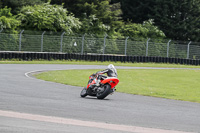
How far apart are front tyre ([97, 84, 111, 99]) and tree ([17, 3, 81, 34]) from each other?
83.3ft

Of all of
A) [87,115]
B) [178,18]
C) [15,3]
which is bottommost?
[87,115]

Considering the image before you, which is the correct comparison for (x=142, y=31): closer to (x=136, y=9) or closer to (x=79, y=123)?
(x=136, y=9)

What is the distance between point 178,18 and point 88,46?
21.8 meters

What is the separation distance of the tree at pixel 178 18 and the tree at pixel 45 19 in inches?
697

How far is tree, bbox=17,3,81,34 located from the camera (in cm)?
3828

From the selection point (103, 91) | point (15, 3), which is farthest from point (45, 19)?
point (103, 91)

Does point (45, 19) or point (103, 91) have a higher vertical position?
point (45, 19)

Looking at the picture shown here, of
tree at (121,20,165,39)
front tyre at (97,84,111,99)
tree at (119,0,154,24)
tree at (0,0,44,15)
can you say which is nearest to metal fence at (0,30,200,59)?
tree at (121,20,165,39)

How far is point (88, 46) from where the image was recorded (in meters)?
37.3

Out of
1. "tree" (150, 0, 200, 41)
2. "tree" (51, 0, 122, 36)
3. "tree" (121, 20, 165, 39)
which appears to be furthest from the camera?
"tree" (150, 0, 200, 41)

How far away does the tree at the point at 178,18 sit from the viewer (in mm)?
55250

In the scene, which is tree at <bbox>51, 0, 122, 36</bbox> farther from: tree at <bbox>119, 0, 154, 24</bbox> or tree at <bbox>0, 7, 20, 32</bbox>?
tree at <bbox>0, 7, 20, 32</bbox>

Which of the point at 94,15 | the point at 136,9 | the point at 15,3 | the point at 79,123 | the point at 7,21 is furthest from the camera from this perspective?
the point at 136,9

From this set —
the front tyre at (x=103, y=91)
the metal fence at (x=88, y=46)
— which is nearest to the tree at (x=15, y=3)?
the metal fence at (x=88, y=46)
